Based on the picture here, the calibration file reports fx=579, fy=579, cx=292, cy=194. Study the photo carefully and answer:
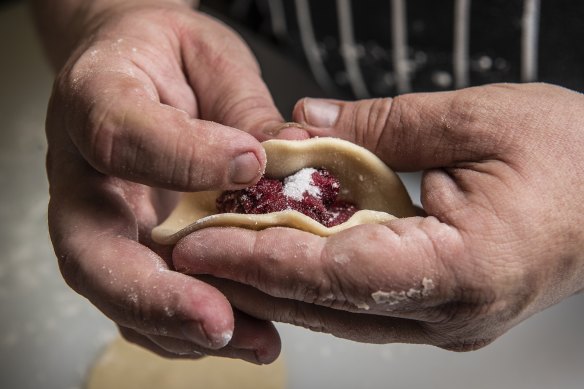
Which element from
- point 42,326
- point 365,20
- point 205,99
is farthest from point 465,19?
point 42,326

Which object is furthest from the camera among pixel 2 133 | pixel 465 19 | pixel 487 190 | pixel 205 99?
pixel 2 133

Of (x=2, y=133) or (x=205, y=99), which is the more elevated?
(x=205, y=99)

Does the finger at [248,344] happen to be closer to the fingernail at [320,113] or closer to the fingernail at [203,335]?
the fingernail at [203,335]

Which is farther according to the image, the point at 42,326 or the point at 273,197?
the point at 42,326

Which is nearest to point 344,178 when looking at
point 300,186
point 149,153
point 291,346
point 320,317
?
point 300,186

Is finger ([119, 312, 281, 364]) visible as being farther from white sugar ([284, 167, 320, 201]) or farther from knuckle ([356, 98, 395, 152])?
knuckle ([356, 98, 395, 152])

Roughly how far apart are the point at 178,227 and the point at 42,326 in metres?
1.01

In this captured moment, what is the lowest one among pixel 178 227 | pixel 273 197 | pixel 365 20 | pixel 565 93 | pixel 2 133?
pixel 2 133

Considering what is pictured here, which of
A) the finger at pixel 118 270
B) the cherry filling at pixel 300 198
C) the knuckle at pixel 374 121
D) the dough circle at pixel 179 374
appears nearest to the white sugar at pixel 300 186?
the cherry filling at pixel 300 198

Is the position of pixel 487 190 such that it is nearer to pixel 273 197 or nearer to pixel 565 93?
pixel 565 93

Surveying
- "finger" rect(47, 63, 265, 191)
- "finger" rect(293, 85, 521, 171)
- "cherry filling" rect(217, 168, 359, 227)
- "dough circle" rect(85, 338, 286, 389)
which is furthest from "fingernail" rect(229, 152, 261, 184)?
"dough circle" rect(85, 338, 286, 389)

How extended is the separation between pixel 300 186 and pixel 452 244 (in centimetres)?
27

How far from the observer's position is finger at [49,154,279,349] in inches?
31.3

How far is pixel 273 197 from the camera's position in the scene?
3.05 feet
